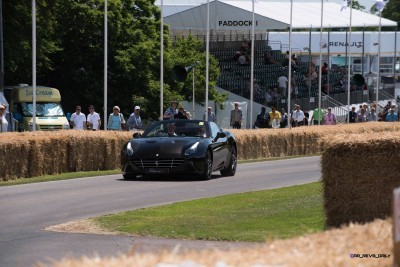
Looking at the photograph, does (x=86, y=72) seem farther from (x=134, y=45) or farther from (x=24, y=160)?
(x=24, y=160)

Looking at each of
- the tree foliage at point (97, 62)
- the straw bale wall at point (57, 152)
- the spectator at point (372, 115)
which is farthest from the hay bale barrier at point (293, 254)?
the spectator at point (372, 115)

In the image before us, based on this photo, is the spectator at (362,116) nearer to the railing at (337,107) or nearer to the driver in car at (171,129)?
the railing at (337,107)

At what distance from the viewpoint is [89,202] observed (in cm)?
1795

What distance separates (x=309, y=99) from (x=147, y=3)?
10.1m

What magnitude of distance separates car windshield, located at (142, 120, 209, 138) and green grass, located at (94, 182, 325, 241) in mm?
5591

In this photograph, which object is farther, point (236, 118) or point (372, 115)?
point (372, 115)

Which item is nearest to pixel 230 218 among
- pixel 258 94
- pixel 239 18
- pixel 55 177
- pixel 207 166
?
pixel 207 166

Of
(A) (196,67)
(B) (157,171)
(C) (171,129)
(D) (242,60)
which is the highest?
(D) (242,60)

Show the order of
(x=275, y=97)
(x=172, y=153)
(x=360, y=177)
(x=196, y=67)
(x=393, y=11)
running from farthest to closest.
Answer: (x=393, y=11), (x=196, y=67), (x=275, y=97), (x=172, y=153), (x=360, y=177)

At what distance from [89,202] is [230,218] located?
3.58 m

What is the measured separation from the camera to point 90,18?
5403 centimetres

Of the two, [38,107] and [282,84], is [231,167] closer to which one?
[38,107]

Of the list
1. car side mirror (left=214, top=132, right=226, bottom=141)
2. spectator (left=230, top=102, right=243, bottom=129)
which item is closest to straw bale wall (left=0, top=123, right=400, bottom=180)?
car side mirror (left=214, top=132, right=226, bottom=141)

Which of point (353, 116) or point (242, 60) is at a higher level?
point (242, 60)
